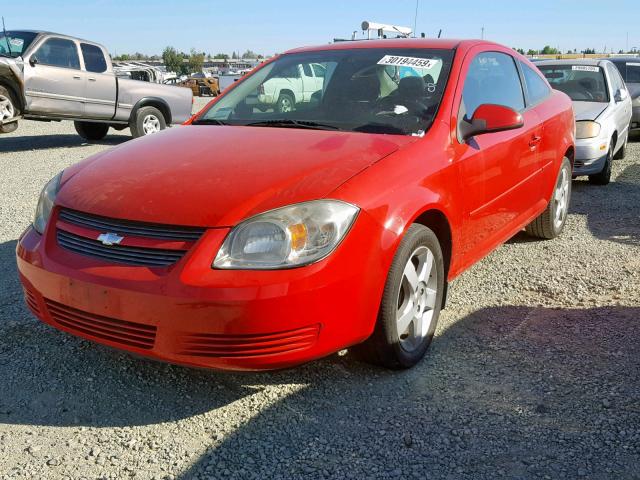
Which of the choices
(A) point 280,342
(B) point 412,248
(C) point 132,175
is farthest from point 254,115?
(A) point 280,342

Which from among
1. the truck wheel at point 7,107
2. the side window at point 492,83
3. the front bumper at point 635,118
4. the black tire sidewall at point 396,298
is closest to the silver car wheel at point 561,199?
the side window at point 492,83

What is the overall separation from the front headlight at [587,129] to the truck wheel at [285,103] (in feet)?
16.0

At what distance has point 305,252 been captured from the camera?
255 cm

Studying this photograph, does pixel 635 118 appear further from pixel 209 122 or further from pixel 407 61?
pixel 209 122

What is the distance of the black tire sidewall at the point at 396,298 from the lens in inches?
111

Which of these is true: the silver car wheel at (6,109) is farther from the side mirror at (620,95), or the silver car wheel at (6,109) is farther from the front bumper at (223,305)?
the side mirror at (620,95)

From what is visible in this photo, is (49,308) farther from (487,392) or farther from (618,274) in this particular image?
(618,274)

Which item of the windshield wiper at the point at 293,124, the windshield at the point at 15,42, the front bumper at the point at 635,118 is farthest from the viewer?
the front bumper at the point at 635,118

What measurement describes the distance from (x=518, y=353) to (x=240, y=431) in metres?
1.53

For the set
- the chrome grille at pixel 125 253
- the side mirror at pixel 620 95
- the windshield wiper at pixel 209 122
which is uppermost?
the windshield wiper at pixel 209 122

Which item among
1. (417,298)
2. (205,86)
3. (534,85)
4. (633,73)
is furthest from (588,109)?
(205,86)

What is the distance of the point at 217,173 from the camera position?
9.55 feet

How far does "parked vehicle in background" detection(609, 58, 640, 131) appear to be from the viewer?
38.8 feet

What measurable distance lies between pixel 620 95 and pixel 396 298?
7.39 meters
